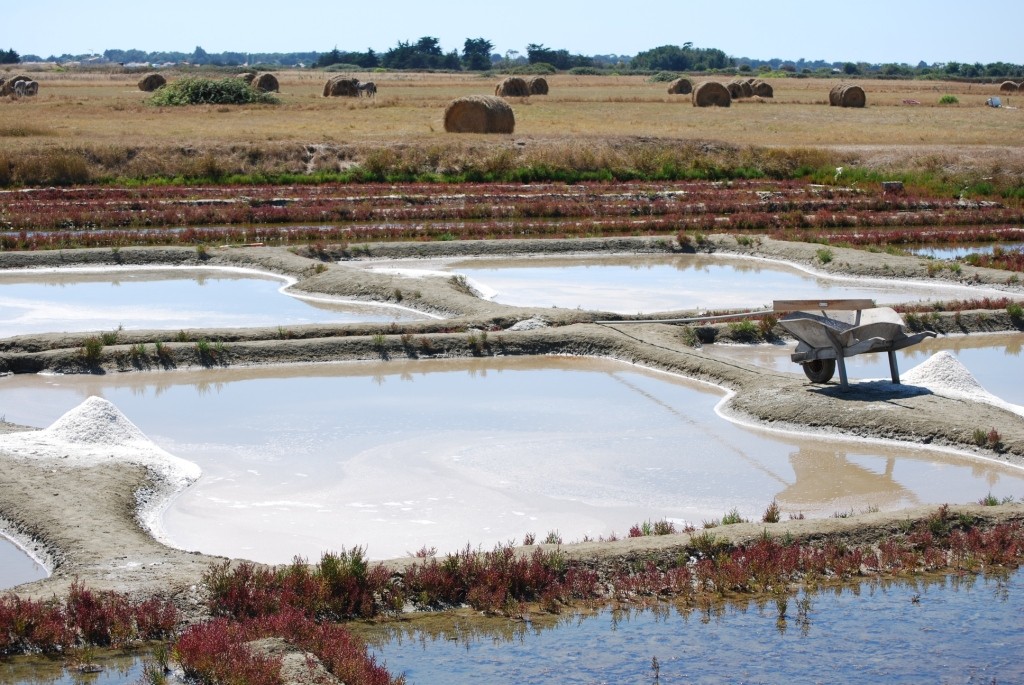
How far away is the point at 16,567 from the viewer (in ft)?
27.6

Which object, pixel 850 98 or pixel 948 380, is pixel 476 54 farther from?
pixel 948 380

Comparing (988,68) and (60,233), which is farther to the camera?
(988,68)

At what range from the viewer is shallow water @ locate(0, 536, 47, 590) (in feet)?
26.8

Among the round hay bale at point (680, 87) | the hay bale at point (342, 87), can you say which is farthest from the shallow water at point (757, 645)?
the round hay bale at point (680, 87)

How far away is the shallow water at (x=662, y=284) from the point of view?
60.8 feet

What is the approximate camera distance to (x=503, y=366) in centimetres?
1492

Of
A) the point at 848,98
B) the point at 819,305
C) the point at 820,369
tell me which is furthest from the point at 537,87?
the point at 820,369

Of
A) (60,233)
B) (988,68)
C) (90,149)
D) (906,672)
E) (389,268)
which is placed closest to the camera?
(906,672)

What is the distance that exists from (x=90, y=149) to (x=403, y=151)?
300 inches

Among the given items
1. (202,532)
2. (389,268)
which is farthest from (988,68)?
(202,532)

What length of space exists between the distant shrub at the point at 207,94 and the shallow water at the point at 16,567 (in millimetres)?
48098

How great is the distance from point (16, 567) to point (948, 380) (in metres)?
8.30

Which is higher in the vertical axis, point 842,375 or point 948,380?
point 842,375

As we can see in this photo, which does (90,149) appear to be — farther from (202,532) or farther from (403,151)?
(202,532)
